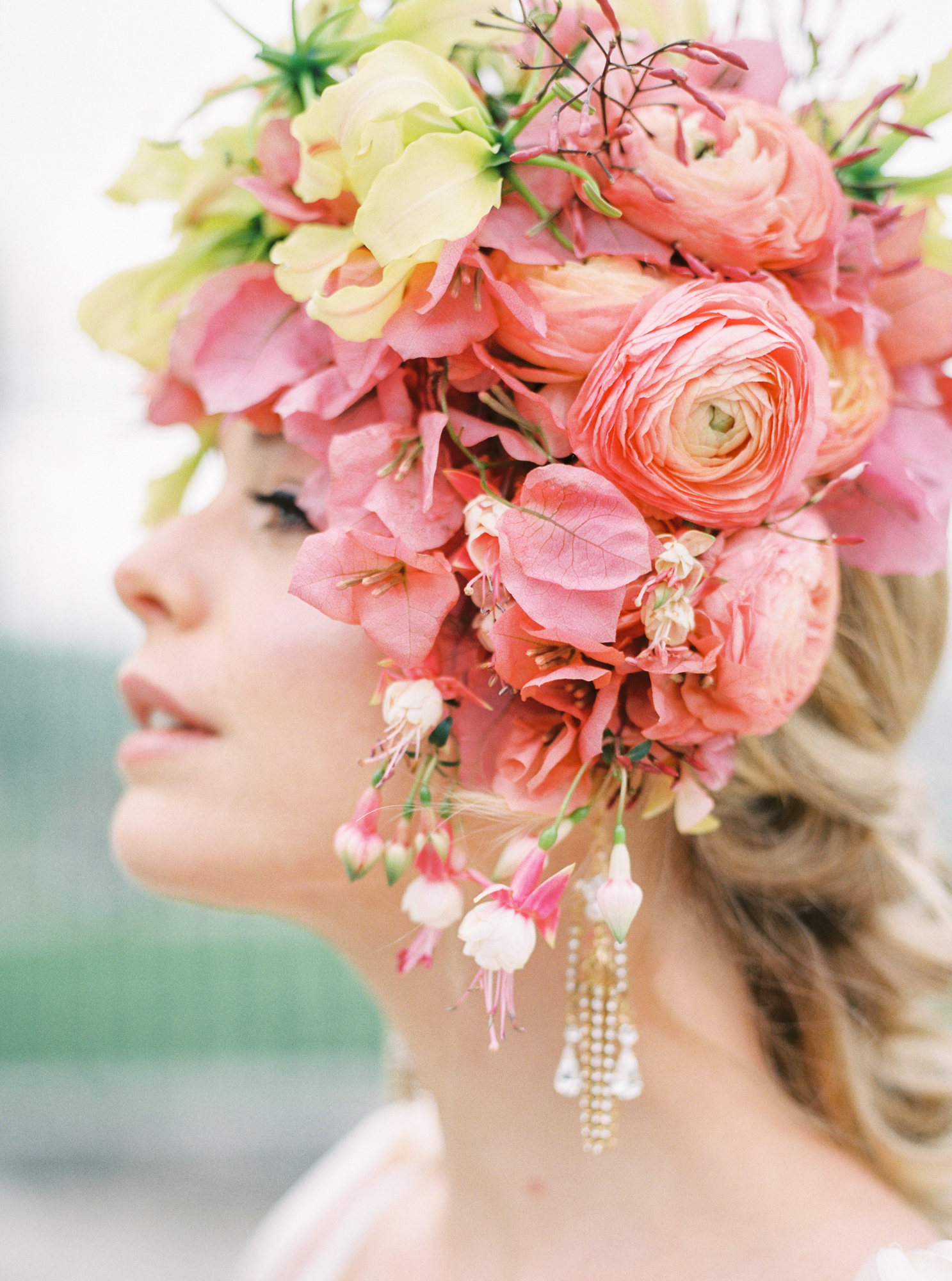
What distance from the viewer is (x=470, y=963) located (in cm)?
88

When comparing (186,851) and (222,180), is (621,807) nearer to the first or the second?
(186,851)

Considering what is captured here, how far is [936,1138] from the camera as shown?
1011 millimetres

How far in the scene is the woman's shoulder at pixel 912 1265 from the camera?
73 centimetres

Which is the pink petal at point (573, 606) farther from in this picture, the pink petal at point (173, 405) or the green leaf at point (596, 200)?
the pink petal at point (173, 405)

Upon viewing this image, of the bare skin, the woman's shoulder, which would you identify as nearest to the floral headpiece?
the bare skin

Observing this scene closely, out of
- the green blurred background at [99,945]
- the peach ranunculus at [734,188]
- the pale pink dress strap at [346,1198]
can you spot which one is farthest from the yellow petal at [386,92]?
the green blurred background at [99,945]

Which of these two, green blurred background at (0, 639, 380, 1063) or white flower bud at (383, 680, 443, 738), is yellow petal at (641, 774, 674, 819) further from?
green blurred background at (0, 639, 380, 1063)

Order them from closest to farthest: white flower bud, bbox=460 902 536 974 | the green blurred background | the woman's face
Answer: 1. white flower bud, bbox=460 902 536 974
2. the woman's face
3. the green blurred background

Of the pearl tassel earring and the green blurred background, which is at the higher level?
the pearl tassel earring

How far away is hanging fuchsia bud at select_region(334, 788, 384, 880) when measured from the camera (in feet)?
2.21

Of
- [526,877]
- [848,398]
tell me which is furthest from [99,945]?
[848,398]

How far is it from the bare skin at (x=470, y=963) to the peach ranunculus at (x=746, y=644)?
22cm

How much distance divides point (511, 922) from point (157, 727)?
45 cm

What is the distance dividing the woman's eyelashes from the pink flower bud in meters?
0.41
